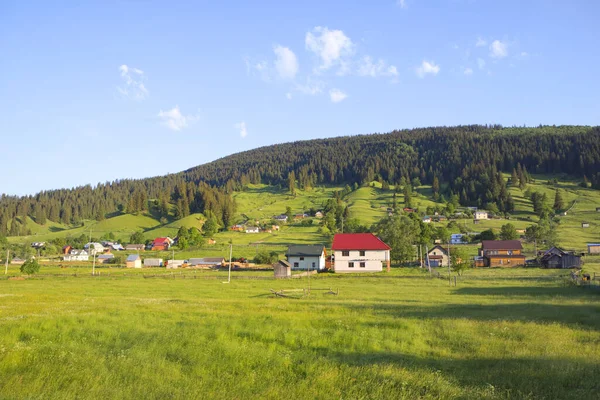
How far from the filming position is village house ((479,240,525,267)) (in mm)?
82500

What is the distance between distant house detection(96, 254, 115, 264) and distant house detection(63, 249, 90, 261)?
777 cm

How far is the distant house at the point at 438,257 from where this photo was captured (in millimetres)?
86062

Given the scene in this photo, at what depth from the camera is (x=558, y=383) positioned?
10.9 m

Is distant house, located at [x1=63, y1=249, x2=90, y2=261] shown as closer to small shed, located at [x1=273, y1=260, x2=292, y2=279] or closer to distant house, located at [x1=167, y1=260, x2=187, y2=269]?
distant house, located at [x1=167, y1=260, x2=187, y2=269]

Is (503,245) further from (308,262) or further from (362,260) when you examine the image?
(308,262)

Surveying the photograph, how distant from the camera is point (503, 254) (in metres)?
83.1

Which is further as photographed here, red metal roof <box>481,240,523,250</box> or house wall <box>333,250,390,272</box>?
red metal roof <box>481,240,523,250</box>

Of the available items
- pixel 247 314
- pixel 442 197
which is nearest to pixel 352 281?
pixel 247 314

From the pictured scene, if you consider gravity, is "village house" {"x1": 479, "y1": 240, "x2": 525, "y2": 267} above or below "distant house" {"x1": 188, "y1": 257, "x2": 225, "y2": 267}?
above

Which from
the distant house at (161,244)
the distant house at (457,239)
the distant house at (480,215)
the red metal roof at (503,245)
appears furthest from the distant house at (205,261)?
the distant house at (480,215)

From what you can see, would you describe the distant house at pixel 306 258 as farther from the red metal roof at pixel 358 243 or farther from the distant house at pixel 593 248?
the distant house at pixel 593 248

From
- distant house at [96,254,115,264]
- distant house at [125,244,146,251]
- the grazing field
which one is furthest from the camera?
distant house at [125,244,146,251]

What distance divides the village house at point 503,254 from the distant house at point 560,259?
18.1 ft

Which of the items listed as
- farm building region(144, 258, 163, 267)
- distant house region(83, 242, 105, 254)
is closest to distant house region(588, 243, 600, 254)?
farm building region(144, 258, 163, 267)
